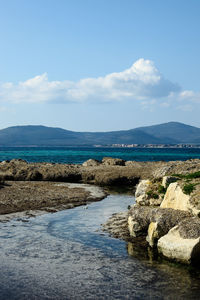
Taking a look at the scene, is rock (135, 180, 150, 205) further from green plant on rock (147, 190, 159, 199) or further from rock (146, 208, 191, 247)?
rock (146, 208, 191, 247)

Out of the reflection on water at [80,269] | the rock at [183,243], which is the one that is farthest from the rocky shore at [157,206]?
the reflection on water at [80,269]

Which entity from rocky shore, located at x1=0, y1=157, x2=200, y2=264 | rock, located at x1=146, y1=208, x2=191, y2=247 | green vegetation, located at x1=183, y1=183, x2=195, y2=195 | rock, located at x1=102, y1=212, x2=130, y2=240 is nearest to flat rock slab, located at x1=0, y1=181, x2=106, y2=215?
rocky shore, located at x1=0, y1=157, x2=200, y2=264

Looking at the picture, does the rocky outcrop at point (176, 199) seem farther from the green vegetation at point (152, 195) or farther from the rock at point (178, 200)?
the green vegetation at point (152, 195)

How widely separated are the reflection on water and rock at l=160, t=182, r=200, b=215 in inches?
139

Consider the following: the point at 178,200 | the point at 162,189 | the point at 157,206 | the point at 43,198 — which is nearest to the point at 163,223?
the point at 178,200

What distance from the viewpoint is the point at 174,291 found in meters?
12.7

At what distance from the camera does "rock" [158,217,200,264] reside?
15.3 m

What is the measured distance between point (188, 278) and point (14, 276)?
6.68 meters

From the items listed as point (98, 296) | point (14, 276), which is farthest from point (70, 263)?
point (98, 296)

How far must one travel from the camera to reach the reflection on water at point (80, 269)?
41.5 ft

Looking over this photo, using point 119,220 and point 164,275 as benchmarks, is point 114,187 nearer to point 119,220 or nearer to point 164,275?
point 119,220

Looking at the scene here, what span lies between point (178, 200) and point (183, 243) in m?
5.23

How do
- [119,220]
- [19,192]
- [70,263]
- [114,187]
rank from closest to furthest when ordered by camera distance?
[70,263]
[119,220]
[19,192]
[114,187]

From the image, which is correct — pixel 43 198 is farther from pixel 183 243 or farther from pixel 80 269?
pixel 183 243
